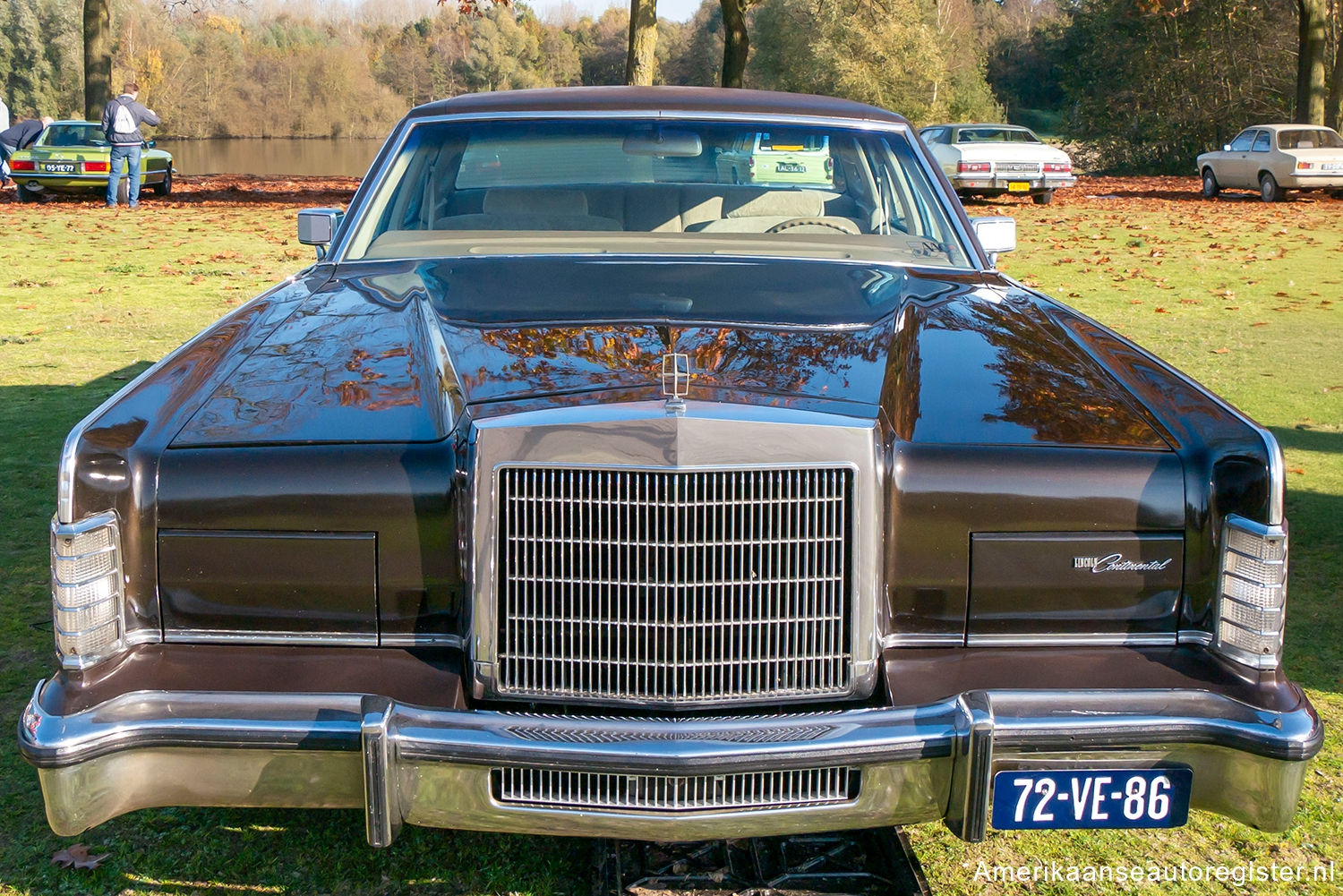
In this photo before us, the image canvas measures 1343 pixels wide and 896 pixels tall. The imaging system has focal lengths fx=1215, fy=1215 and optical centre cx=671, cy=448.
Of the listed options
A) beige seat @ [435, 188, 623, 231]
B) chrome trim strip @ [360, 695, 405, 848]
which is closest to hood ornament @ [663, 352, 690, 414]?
chrome trim strip @ [360, 695, 405, 848]

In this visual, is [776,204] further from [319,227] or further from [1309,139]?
[1309,139]

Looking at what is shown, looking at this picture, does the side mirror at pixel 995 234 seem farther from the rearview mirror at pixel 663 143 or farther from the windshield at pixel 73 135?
the windshield at pixel 73 135

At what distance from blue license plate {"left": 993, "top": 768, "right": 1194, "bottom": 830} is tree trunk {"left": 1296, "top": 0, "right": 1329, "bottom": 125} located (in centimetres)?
2841

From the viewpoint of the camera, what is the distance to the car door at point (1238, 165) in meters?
21.8

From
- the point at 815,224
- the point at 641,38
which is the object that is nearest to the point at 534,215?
the point at 815,224

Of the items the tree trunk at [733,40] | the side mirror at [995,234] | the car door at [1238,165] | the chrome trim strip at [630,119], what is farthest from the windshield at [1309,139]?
the chrome trim strip at [630,119]

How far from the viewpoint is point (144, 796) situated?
2182 millimetres

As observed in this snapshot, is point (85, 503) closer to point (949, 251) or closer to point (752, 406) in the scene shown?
point (752, 406)

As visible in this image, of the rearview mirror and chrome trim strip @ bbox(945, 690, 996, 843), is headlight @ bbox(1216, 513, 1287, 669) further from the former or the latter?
the rearview mirror

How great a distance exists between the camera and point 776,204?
4078mm

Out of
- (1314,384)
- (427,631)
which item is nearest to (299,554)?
(427,631)

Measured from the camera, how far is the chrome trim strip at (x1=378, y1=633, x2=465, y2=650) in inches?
91.0

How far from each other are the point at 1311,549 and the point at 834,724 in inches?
130

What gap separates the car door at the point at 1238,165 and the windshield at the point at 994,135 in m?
3.44
